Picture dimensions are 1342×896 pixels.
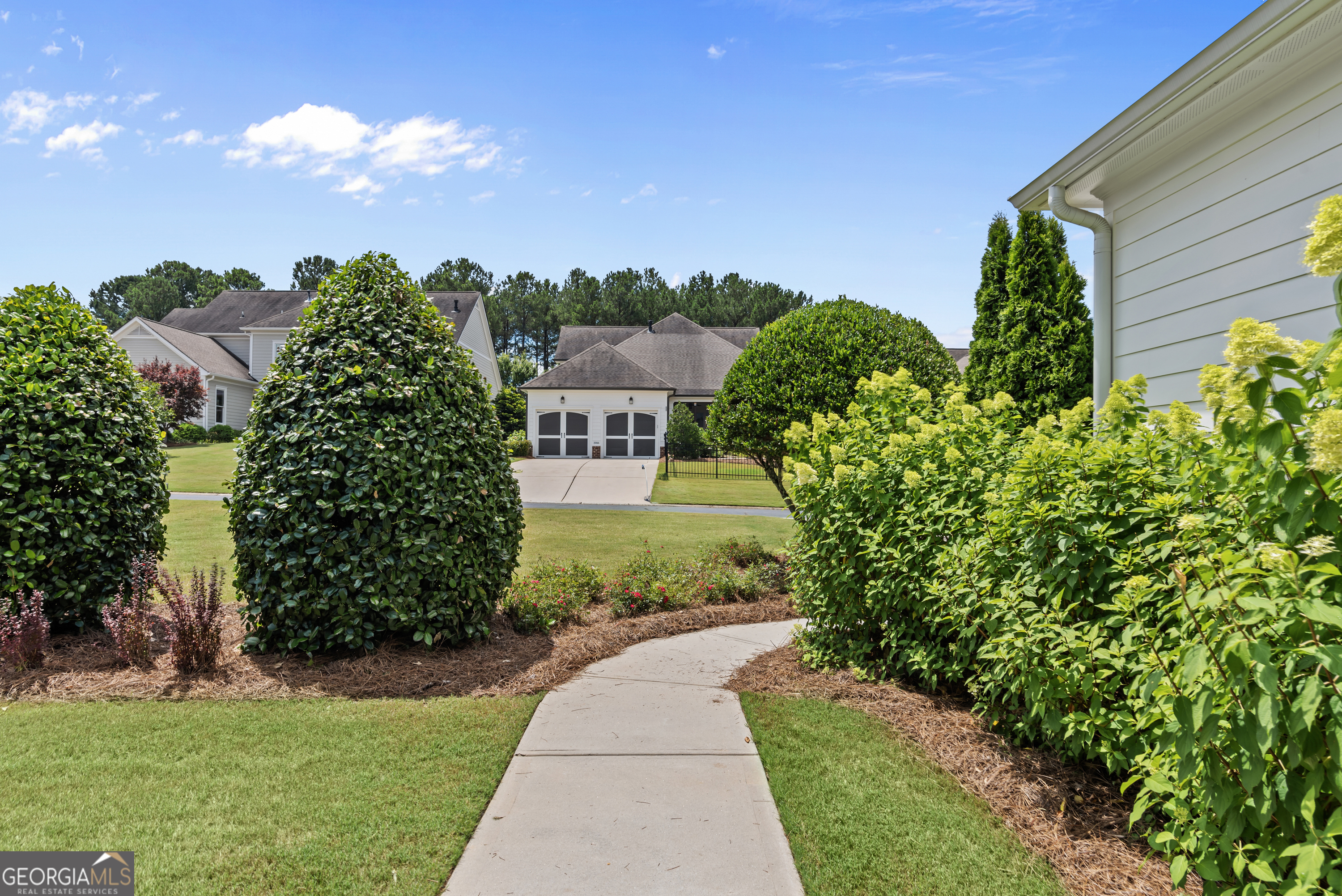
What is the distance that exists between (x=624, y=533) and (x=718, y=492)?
809 cm

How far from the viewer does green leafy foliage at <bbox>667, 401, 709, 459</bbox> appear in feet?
95.3

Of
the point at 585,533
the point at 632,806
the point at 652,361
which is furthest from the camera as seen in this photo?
the point at 652,361

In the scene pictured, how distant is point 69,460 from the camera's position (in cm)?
520

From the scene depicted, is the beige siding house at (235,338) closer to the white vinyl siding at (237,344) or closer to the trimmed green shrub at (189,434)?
the white vinyl siding at (237,344)

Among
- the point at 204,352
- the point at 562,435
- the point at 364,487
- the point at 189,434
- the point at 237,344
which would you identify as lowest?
the point at 364,487

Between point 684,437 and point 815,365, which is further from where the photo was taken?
point 684,437

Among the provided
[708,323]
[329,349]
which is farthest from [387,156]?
[708,323]

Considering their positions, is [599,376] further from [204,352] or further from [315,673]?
[315,673]

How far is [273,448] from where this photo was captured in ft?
16.1

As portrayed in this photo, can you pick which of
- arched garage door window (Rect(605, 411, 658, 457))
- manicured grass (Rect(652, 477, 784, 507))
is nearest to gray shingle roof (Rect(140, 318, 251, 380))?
arched garage door window (Rect(605, 411, 658, 457))

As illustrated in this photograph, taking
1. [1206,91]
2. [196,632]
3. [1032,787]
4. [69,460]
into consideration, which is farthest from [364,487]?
[1206,91]

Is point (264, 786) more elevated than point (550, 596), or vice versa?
point (550, 596)

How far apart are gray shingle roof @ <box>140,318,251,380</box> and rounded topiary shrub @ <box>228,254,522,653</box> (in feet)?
106

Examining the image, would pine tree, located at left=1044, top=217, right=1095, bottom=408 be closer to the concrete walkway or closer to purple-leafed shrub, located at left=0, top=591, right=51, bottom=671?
the concrete walkway
